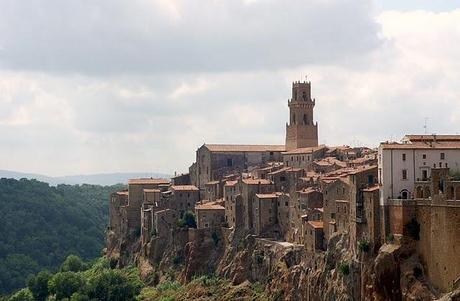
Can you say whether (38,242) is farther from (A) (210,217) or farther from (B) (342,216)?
(B) (342,216)

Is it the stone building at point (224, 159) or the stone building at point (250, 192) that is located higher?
the stone building at point (224, 159)

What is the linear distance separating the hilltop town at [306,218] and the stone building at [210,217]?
13cm

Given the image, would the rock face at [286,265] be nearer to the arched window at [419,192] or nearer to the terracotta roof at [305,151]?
the arched window at [419,192]

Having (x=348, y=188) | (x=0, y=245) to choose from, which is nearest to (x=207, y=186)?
(x=348, y=188)

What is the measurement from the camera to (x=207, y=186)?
122m

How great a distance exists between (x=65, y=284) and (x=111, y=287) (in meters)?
11.1

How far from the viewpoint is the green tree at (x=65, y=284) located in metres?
120

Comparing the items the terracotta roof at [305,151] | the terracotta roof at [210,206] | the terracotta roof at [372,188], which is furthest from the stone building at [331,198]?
the terracotta roof at [305,151]

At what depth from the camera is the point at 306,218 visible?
9362 centimetres

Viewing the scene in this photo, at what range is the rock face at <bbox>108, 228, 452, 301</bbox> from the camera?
2879 inches

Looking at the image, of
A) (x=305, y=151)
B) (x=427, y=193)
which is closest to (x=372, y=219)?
(x=427, y=193)

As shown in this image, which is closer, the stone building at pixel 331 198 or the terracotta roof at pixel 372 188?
the terracotta roof at pixel 372 188

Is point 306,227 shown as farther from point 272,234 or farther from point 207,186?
point 207,186

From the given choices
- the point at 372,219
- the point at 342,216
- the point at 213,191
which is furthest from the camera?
the point at 213,191
